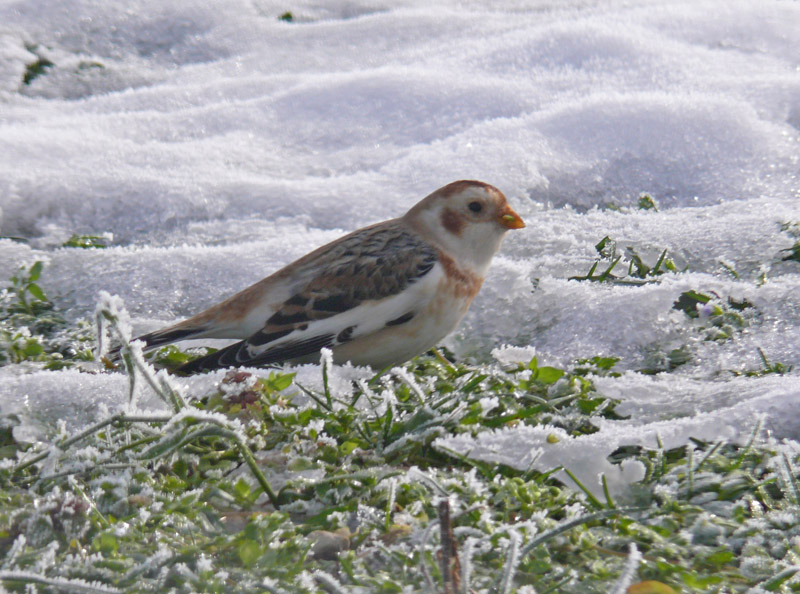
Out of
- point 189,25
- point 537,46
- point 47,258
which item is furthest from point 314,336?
point 189,25

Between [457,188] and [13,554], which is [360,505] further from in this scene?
[457,188]

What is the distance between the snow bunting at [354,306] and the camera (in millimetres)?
3529

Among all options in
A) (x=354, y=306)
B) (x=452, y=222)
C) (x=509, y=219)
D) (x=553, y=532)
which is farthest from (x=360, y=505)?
(x=509, y=219)

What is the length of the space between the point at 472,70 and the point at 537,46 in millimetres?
632

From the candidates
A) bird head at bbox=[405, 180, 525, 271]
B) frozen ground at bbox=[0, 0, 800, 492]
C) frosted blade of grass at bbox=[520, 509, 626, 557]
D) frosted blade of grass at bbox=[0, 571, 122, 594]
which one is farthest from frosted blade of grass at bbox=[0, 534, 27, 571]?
bird head at bbox=[405, 180, 525, 271]

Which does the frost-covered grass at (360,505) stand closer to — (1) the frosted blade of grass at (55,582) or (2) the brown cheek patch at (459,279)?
(1) the frosted blade of grass at (55,582)

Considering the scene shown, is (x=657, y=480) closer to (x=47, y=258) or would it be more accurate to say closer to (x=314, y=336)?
(x=314, y=336)

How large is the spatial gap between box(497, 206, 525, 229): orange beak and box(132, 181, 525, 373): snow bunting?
0.23m

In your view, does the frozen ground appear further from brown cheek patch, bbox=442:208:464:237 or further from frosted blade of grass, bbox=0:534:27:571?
frosted blade of grass, bbox=0:534:27:571

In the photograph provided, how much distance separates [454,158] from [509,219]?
Answer: 6.22 feet

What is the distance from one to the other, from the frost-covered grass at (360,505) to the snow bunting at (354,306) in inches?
20.5

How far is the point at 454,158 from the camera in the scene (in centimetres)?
589

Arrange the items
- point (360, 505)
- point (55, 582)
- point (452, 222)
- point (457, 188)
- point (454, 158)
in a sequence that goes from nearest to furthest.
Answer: point (55, 582), point (360, 505), point (452, 222), point (457, 188), point (454, 158)

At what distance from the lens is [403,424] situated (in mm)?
2709
